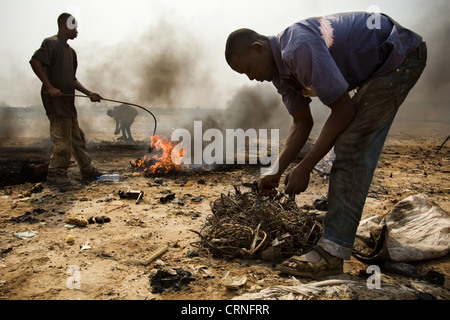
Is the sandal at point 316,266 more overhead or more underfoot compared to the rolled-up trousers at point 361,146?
more underfoot

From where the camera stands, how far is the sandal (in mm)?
2117

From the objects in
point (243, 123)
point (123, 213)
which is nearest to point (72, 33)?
point (123, 213)

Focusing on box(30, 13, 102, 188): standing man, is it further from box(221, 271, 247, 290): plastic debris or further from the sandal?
the sandal

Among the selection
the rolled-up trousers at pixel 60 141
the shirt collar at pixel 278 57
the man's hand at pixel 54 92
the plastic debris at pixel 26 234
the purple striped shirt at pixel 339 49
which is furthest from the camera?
the rolled-up trousers at pixel 60 141

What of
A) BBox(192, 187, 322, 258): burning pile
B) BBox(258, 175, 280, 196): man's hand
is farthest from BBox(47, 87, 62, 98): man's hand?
BBox(258, 175, 280, 196): man's hand

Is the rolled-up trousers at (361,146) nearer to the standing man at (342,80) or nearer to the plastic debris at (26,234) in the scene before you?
the standing man at (342,80)

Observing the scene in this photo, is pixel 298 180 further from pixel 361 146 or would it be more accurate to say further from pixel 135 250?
pixel 135 250

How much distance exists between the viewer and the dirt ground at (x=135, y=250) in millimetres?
1996

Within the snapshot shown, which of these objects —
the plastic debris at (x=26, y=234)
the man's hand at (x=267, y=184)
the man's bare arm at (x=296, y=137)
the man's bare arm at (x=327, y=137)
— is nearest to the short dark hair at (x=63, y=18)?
the plastic debris at (x=26, y=234)

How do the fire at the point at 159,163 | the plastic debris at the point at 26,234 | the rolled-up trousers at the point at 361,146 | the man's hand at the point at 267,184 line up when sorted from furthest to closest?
the fire at the point at 159,163 → the plastic debris at the point at 26,234 → the man's hand at the point at 267,184 → the rolled-up trousers at the point at 361,146

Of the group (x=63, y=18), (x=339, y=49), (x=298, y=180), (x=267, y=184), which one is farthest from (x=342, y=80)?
(x=63, y=18)

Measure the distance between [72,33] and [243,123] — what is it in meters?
10.4

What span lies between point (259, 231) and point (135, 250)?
116 centimetres
